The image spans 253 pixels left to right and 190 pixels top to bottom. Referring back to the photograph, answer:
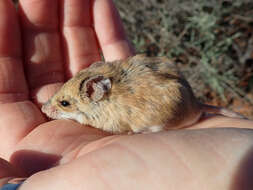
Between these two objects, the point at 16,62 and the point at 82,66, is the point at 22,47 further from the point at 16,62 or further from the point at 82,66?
the point at 82,66

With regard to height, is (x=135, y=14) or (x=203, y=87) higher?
(x=135, y=14)

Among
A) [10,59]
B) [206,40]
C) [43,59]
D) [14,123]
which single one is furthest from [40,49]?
[206,40]

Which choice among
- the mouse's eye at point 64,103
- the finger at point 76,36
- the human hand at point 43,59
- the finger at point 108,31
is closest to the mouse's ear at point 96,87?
the mouse's eye at point 64,103

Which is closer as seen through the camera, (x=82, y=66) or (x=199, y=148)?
(x=199, y=148)

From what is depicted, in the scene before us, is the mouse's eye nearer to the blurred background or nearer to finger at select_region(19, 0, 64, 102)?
finger at select_region(19, 0, 64, 102)

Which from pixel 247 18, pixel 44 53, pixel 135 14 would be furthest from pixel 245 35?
pixel 44 53

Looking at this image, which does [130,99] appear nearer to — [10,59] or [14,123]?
[14,123]
